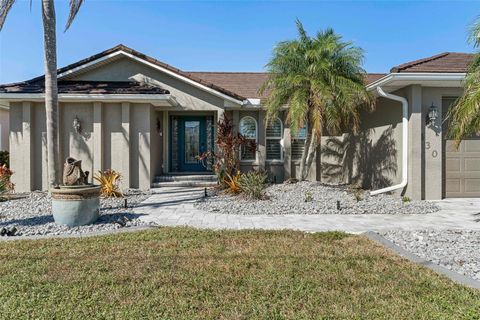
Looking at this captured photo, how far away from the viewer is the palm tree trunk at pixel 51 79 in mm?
8906

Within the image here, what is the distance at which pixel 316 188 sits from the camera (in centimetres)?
1115

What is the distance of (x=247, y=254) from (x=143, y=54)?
34.1ft

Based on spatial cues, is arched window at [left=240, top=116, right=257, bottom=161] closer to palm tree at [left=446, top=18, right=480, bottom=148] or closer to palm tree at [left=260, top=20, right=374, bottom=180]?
palm tree at [left=260, top=20, right=374, bottom=180]

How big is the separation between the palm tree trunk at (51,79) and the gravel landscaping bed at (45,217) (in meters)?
1.03

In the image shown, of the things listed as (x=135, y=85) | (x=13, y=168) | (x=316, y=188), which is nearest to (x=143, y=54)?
(x=135, y=85)

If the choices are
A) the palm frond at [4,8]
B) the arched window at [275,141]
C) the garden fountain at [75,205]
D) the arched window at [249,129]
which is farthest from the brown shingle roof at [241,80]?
the garden fountain at [75,205]

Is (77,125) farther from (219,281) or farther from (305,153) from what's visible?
(219,281)

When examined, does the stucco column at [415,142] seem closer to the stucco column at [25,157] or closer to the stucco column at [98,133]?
the stucco column at [98,133]

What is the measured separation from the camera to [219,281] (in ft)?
12.6

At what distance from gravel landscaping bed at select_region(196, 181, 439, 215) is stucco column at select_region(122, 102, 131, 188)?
3487mm

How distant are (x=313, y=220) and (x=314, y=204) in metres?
1.51

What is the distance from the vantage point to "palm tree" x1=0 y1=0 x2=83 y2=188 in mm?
8844

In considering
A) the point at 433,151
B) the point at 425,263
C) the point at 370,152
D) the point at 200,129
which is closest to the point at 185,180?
the point at 200,129

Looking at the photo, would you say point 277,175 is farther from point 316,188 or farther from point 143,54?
point 143,54
